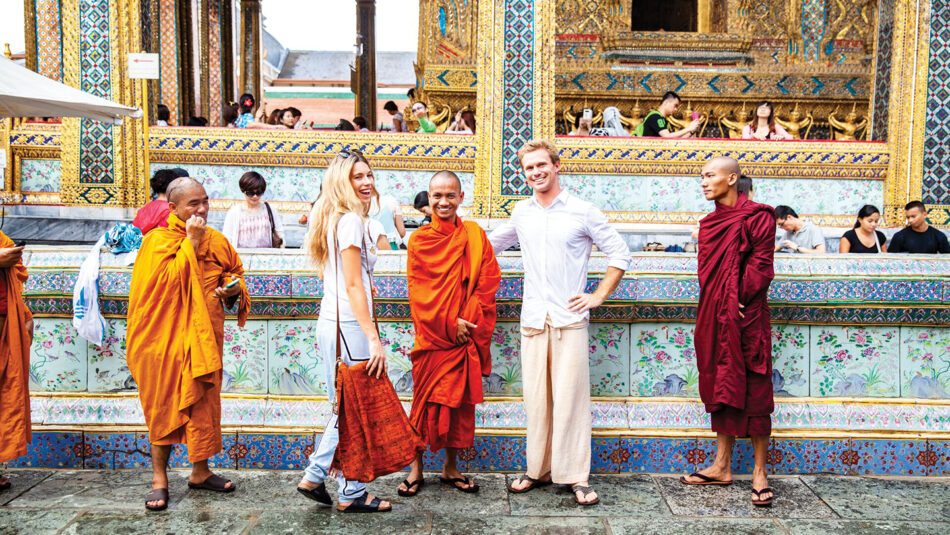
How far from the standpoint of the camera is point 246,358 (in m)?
4.52

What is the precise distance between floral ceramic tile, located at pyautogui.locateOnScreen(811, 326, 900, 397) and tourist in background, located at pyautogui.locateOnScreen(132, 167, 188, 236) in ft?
12.9

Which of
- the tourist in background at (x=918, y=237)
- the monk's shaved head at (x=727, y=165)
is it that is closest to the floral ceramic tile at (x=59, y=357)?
the monk's shaved head at (x=727, y=165)

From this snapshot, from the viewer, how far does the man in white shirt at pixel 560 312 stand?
3959 millimetres

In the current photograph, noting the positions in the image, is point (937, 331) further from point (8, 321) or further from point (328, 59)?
point (328, 59)

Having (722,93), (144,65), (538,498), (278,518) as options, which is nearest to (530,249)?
(538,498)

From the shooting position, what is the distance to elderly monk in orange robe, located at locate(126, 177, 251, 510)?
150 inches

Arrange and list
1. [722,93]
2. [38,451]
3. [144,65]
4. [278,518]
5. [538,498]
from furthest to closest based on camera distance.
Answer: [722,93] → [144,65] → [38,451] → [538,498] → [278,518]

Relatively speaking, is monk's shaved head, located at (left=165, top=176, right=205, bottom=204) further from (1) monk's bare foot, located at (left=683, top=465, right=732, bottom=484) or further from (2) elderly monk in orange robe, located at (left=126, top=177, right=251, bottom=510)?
(1) monk's bare foot, located at (left=683, top=465, right=732, bottom=484)

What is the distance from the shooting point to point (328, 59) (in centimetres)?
3334

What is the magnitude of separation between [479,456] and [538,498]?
523 millimetres

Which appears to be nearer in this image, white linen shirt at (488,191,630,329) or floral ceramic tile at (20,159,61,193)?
white linen shirt at (488,191,630,329)

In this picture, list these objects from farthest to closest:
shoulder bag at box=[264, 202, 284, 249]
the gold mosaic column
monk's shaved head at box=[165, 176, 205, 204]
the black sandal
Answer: the gold mosaic column
shoulder bag at box=[264, 202, 284, 249]
monk's shaved head at box=[165, 176, 205, 204]
the black sandal

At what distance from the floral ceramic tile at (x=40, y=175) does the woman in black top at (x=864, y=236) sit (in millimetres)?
8196

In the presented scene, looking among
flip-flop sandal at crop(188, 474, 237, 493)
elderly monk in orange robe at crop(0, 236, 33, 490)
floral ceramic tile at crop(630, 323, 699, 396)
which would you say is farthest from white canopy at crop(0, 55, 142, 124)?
floral ceramic tile at crop(630, 323, 699, 396)
